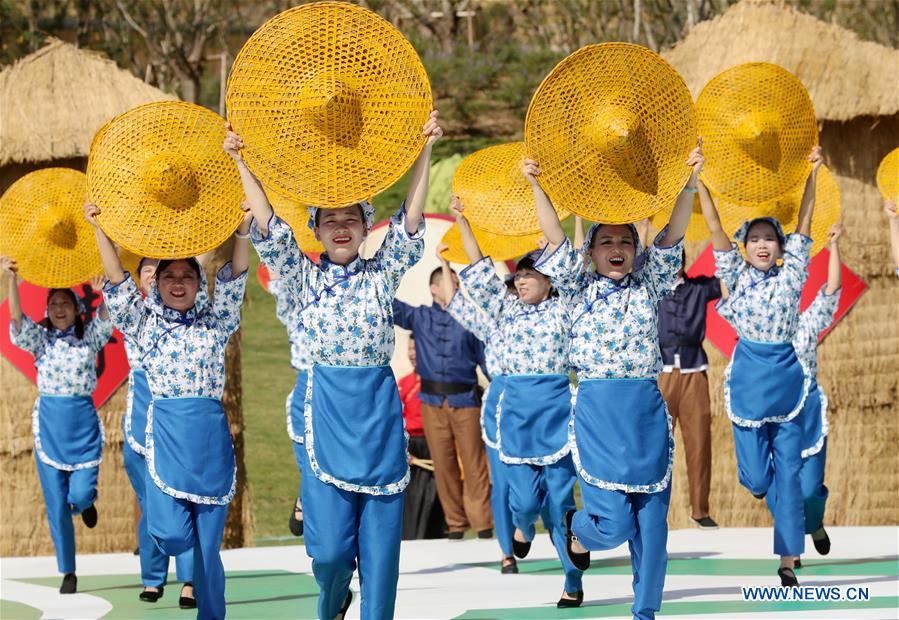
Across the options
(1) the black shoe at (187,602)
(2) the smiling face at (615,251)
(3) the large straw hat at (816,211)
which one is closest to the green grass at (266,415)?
(1) the black shoe at (187,602)

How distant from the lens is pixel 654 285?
6227mm

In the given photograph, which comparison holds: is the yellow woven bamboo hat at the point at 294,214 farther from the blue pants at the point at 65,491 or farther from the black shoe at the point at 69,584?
the black shoe at the point at 69,584

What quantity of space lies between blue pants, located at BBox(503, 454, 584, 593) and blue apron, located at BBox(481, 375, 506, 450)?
3.05ft

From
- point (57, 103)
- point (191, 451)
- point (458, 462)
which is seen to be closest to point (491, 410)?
point (458, 462)

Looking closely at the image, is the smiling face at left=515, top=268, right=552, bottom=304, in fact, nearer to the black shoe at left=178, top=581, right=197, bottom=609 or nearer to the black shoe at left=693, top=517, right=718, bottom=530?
the black shoe at left=178, top=581, right=197, bottom=609

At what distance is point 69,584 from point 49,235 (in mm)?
1911

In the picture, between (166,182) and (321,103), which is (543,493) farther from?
(321,103)

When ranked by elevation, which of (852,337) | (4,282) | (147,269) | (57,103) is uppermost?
(57,103)

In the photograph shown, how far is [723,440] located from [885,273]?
1598mm

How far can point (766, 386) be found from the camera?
25.4 ft

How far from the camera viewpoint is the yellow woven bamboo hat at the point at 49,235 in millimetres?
8547

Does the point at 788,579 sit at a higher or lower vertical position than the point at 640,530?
lower

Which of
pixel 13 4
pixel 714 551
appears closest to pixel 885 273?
pixel 714 551

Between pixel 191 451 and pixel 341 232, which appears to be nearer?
pixel 341 232
